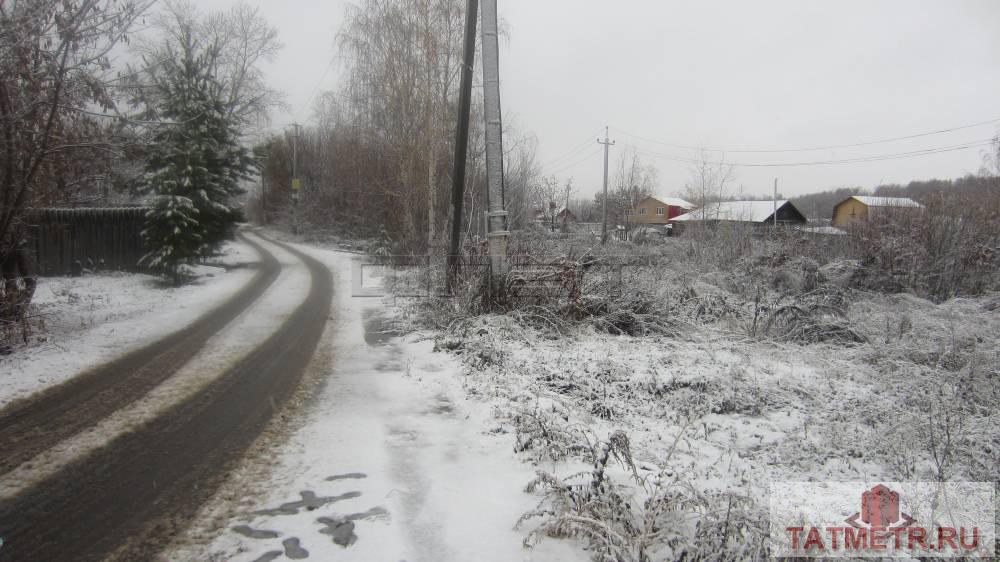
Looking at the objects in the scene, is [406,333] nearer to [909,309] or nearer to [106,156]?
[106,156]

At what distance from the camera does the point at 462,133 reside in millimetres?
9391

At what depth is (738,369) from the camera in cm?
589

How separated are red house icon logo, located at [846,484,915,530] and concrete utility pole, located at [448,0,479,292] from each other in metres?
7.21

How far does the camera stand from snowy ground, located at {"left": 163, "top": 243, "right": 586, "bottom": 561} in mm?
2779

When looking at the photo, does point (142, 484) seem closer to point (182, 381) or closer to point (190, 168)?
point (182, 381)

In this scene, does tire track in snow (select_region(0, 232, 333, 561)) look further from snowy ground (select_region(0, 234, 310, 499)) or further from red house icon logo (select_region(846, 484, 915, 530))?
red house icon logo (select_region(846, 484, 915, 530))

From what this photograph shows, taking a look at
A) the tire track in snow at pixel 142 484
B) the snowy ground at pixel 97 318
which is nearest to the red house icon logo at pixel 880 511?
the tire track in snow at pixel 142 484

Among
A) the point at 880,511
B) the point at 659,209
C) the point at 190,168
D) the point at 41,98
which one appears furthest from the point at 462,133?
the point at 659,209

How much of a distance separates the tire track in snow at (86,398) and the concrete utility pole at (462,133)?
4473 millimetres

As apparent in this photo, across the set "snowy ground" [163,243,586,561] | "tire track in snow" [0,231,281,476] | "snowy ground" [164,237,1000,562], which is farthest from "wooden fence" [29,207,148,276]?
"snowy ground" [163,243,586,561]

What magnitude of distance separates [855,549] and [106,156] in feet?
33.4

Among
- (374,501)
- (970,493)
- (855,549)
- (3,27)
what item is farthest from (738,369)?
(3,27)

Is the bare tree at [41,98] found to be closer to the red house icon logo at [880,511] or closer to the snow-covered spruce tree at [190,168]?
the snow-covered spruce tree at [190,168]

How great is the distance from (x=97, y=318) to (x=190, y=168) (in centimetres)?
731
